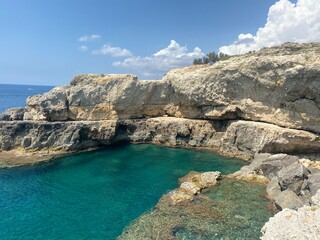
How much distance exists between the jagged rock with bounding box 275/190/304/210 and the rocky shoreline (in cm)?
203

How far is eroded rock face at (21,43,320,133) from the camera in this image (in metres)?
35.2

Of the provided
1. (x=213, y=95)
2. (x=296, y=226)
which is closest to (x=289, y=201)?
(x=296, y=226)

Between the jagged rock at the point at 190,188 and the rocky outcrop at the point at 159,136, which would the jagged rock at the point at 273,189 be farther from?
the rocky outcrop at the point at 159,136

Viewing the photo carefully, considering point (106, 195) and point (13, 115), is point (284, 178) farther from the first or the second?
point (13, 115)

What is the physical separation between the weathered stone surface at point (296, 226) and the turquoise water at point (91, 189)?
1095 centimetres

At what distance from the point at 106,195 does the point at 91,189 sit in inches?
97.2

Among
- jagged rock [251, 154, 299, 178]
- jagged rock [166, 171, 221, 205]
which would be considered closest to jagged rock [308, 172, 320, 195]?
jagged rock [251, 154, 299, 178]

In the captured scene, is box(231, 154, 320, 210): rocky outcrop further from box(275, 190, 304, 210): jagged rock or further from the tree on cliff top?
the tree on cliff top

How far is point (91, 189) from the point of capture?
97.2ft

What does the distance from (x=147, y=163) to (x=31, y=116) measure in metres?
22.8

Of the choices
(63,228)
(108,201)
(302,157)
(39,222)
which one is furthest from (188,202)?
(302,157)

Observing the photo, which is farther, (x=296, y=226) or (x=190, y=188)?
(x=190, y=188)

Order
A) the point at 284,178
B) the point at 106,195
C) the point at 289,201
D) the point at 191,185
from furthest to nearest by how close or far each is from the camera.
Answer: the point at 191,185
the point at 106,195
the point at 284,178
the point at 289,201

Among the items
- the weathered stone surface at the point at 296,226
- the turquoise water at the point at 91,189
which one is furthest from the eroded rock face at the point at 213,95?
the weathered stone surface at the point at 296,226
